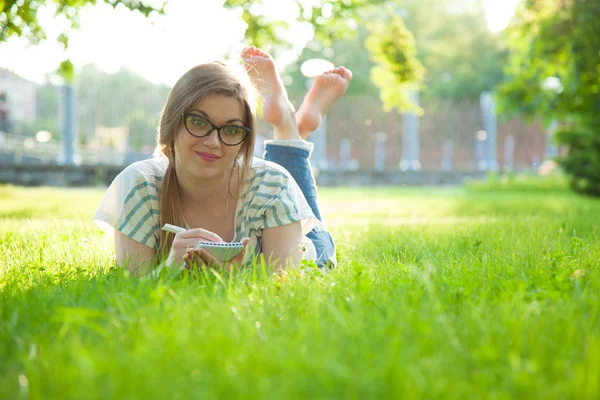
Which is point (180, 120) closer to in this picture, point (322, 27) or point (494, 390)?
point (494, 390)

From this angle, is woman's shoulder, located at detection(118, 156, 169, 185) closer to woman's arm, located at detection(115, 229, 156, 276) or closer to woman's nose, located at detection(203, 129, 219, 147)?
woman's arm, located at detection(115, 229, 156, 276)

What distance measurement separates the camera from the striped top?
2.45 meters

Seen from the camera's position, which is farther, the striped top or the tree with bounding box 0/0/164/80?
the tree with bounding box 0/0/164/80

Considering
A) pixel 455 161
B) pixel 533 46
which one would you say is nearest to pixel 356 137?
pixel 455 161

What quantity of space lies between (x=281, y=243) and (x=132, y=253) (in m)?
0.60

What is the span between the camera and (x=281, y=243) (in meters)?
2.49

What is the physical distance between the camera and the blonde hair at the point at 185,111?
91.5 inches

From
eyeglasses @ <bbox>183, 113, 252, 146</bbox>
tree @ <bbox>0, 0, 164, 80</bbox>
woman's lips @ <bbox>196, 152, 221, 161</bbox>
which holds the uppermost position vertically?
tree @ <bbox>0, 0, 164, 80</bbox>

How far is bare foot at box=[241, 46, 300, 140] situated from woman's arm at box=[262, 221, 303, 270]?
2.81 ft

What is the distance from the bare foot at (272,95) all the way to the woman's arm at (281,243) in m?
0.86

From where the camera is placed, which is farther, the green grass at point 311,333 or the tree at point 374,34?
the tree at point 374,34

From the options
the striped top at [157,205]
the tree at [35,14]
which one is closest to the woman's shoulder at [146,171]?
the striped top at [157,205]

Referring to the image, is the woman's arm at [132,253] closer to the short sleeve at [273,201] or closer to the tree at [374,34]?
the short sleeve at [273,201]

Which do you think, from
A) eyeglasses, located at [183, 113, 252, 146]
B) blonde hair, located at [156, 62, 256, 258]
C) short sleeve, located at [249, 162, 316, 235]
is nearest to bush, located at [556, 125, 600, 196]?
short sleeve, located at [249, 162, 316, 235]
